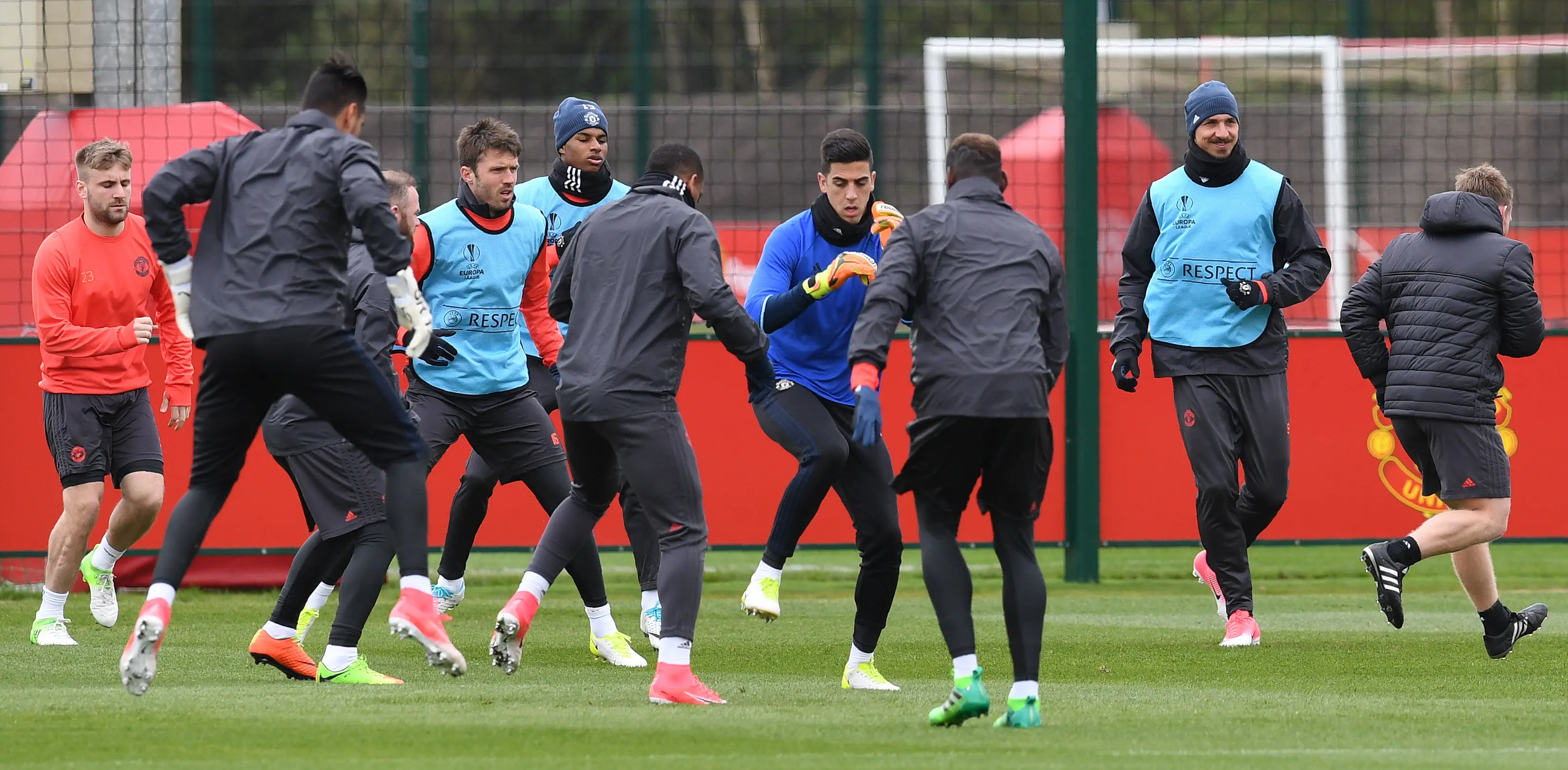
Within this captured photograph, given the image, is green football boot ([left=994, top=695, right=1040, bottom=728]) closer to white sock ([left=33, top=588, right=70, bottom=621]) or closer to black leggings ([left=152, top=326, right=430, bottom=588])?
black leggings ([left=152, top=326, right=430, bottom=588])

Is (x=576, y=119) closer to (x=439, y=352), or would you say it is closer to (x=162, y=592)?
(x=439, y=352)

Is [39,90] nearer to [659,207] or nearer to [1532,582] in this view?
[659,207]

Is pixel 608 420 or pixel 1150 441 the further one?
pixel 1150 441

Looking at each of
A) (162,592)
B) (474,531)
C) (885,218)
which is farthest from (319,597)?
(885,218)

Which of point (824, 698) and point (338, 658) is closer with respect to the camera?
point (824, 698)

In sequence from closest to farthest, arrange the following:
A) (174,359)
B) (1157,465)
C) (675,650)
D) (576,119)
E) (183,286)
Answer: (183,286)
(675,650)
(576,119)
(174,359)
(1157,465)

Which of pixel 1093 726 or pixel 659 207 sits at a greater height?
pixel 659 207

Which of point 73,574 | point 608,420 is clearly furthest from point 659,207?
point 73,574

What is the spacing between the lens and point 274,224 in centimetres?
613

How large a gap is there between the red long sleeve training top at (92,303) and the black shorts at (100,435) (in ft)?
0.17

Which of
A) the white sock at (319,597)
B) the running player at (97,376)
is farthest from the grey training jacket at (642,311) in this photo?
the running player at (97,376)

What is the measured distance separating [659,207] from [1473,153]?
18.7 metres

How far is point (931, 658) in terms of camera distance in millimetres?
8250

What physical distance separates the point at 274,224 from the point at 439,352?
146 centimetres
